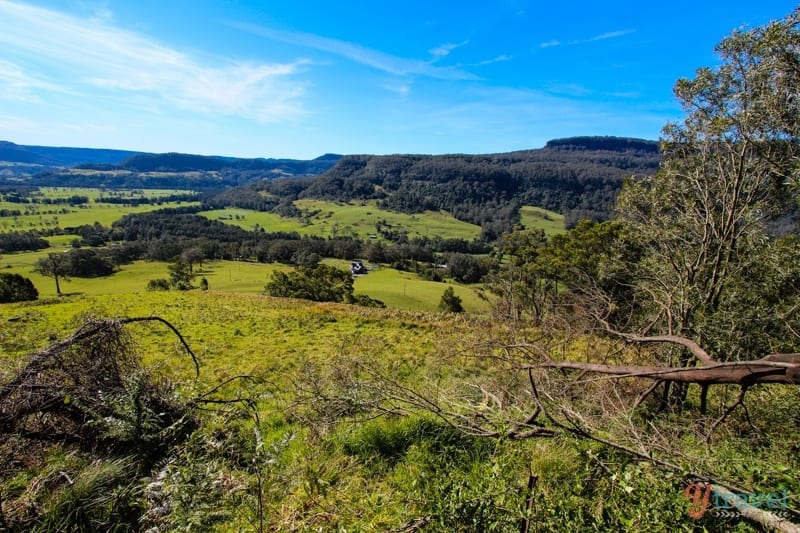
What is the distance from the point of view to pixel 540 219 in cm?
15938

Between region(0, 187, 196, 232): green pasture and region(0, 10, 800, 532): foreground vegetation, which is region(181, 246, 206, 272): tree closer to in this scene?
region(0, 187, 196, 232): green pasture

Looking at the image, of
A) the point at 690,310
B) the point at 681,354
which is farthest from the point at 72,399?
the point at 690,310

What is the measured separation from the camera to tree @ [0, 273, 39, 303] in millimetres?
40344

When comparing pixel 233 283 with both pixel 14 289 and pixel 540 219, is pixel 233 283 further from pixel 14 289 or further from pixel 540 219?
pixel 540 219

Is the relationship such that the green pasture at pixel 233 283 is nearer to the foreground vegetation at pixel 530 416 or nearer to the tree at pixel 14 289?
the tree at pixel 14 289

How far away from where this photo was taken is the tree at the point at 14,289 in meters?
40.3

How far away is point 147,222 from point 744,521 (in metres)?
186

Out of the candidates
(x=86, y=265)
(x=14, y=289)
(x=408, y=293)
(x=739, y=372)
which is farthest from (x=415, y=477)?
(x=86, y=265)

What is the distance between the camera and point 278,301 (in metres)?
26.6

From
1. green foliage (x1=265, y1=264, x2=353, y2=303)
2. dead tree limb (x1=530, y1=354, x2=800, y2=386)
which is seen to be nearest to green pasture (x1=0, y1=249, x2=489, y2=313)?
green foliage (x1=265, y1=264, x2=353, y2=303)

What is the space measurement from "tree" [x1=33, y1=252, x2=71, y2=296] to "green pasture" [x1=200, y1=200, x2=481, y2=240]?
77840 millimetres

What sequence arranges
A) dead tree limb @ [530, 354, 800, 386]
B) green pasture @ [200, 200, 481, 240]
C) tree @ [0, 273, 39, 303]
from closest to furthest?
1. dead tree limb @ [530, 354, 800, 386]
2. tree @ [0, 273, 39, 303]
3. green pasture @ [200, 200, 481, 240]

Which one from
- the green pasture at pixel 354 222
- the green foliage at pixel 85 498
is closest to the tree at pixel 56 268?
the green pasture at pixel 354 222

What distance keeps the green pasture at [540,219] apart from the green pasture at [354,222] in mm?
20711
